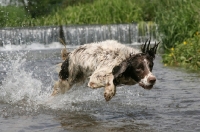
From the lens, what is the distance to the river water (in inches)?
229

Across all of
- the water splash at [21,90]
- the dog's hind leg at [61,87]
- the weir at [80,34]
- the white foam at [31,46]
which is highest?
the dog's hind leg at [61,87]

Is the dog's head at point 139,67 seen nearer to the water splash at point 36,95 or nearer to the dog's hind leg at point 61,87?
the water splash at point 36,95

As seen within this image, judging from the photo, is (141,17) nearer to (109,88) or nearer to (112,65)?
(112,65)

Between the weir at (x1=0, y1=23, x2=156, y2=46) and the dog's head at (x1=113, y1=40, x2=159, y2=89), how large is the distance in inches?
581

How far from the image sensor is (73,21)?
23.4 metres

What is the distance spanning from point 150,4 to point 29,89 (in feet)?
52.3

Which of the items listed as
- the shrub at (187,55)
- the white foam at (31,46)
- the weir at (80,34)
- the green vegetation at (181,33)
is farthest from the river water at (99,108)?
the weir at (80,34)

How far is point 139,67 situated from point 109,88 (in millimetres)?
450

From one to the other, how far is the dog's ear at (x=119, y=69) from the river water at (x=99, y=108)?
579mm

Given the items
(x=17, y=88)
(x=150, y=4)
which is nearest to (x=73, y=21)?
(x=150, y=4)

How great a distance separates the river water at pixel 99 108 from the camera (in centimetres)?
581

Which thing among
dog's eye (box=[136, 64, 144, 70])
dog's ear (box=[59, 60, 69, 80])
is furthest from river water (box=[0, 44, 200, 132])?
dog's eye (box=[136, 64, 144, 70])

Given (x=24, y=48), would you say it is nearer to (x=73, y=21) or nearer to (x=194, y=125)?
(x=73, y=21)

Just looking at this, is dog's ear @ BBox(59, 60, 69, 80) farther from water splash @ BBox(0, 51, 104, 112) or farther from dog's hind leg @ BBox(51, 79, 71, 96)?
water splash @ BBox(0, 51, 104, 112)
